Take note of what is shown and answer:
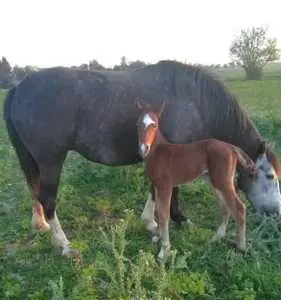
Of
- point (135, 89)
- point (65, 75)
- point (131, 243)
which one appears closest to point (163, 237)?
point (131, 243)

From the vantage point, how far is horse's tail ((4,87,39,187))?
17.2 feet

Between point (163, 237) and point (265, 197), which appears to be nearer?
point (163, 237)

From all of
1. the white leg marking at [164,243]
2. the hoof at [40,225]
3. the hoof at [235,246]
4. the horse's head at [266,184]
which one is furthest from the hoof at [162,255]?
the hoof at [40,225]

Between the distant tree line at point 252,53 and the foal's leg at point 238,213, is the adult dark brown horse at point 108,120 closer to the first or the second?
the foal's leg at point 238,213

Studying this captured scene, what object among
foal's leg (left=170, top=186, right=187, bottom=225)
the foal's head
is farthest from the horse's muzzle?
foal's leg (left=170, top=186, right=187, bottom=225)

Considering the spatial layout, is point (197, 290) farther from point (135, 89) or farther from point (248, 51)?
point (248, 51)

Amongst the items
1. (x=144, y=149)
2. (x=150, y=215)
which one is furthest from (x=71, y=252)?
(x=144, y=149)

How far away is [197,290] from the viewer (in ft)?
12.5

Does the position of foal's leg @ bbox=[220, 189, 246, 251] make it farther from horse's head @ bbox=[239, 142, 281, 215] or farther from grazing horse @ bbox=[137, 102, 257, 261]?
horse's head @ bbox=[239, 142, 281, 215]

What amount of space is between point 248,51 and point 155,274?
148 feet

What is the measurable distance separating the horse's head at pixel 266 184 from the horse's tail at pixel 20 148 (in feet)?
8.23

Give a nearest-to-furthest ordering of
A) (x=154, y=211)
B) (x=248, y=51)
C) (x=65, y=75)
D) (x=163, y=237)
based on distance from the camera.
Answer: (x=163, y=237) < (x=65, y=75) < (x=154, y=211) < (x=248, y=51)

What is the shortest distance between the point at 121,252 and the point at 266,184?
2355 mm

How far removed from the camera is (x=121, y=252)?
12.1 ft
